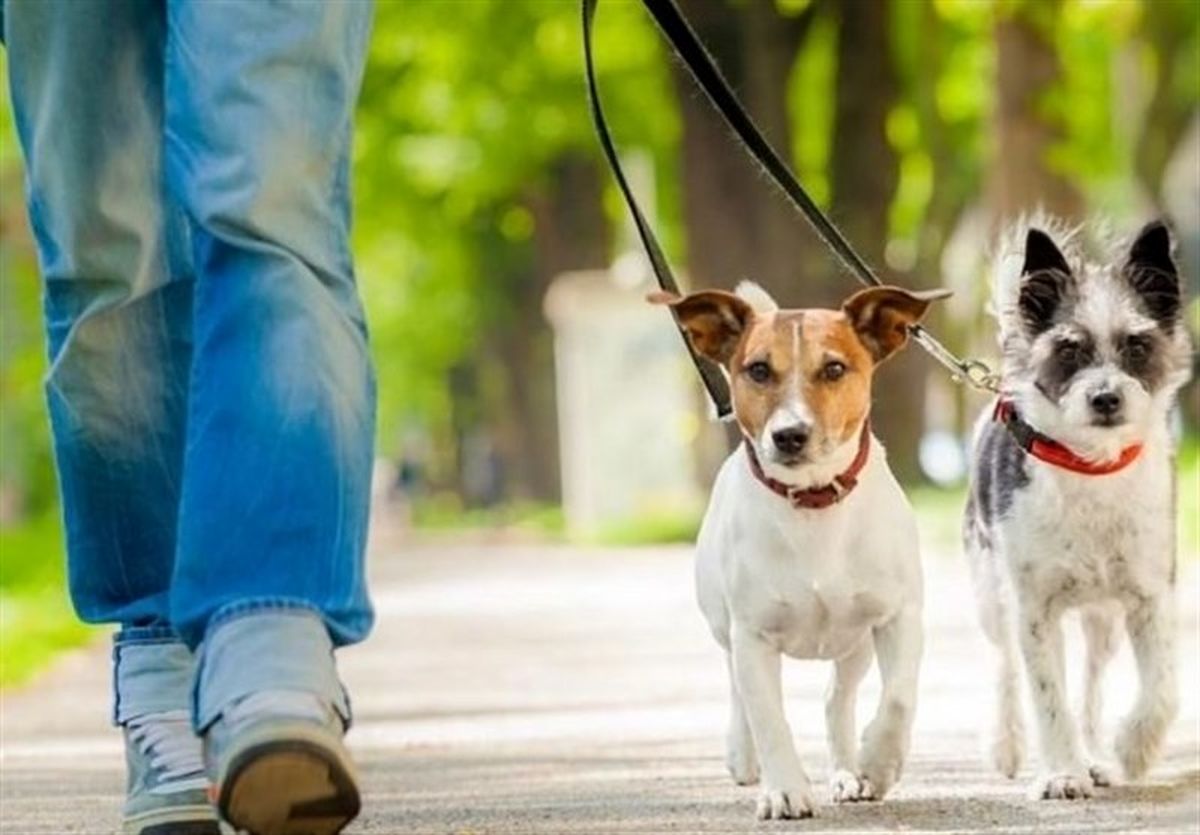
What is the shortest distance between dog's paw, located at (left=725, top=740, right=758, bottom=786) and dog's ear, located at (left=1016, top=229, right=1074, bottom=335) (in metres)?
1.11

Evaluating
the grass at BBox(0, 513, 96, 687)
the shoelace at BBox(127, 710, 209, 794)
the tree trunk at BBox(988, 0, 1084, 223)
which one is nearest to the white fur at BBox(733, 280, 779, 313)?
the shoelace at BBox(127, 710, 209, 794)

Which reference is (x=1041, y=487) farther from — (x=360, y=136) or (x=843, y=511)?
(x=360, y=136)

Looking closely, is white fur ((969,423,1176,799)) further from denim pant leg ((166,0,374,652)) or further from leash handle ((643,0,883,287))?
denim pant leg ((166,0,374,652))

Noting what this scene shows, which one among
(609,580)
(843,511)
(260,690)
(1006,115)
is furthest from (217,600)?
(1006,115)

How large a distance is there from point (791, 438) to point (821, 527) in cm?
26

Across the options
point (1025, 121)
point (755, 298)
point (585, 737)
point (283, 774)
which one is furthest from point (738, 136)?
point (1025, 121)

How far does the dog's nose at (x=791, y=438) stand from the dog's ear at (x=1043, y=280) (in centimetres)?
100

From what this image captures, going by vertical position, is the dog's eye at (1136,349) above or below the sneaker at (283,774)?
above

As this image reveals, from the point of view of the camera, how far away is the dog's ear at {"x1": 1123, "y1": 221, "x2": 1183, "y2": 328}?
7.16 m

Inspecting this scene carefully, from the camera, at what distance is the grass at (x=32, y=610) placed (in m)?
14.8

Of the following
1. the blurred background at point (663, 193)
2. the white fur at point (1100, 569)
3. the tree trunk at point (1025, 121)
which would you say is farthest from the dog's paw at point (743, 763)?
the tree trunk at point (1025, 121)

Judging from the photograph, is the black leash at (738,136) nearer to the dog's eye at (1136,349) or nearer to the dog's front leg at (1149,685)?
the dog's eye at (1136,349)

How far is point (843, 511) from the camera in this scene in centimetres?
656

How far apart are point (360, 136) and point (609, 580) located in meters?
20.0
